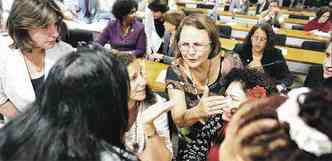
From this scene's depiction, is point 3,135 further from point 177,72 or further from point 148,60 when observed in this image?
point 148,60

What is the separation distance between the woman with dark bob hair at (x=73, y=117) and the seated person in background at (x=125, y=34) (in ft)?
7.95

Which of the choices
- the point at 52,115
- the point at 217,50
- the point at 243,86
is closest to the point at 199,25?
the point at 217,50

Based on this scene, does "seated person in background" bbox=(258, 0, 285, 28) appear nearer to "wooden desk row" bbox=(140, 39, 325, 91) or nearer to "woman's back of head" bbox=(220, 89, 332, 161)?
"wooden desk row" bbox=(140, 39, 325, 91)

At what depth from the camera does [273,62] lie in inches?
116

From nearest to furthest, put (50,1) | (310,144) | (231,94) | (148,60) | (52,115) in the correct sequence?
(310,144) → (52,115) → (231,94) → (50,1) → (148,60)

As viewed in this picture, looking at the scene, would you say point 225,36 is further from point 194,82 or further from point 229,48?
point 194,82

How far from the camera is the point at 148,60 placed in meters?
3.48

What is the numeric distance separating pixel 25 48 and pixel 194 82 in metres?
0.83

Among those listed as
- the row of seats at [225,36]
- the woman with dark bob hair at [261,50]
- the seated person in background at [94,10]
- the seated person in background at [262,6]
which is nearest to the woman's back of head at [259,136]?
the woman with dark bob hair at [261,50]

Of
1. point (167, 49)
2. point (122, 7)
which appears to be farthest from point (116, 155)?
point (167, 49)

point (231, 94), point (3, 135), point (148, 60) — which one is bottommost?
point (148, 60)

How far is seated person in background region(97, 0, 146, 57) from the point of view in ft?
11.1

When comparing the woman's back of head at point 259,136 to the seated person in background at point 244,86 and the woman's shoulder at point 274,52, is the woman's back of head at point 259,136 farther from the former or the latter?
the woman's shoulder at point 274,52

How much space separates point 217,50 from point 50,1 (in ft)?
2.74
